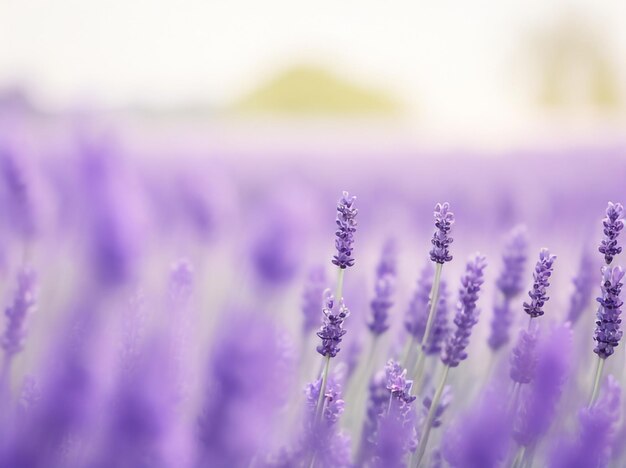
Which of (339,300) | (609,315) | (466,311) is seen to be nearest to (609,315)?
(609,315)

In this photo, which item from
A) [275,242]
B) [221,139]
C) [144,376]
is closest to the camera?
[144,376]

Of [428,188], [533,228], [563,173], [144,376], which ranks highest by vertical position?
[563,173]

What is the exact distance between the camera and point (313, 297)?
3.39 feet

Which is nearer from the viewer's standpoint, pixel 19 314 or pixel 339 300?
pixel 339 300

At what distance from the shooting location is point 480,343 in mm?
1454

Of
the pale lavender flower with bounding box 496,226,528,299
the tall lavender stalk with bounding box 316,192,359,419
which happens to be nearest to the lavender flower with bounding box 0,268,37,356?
the tall lavender stalk with bounding box 316,192,359,419

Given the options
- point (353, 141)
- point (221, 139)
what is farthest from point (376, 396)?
point (353, 141)

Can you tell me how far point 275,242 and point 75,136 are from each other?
1.08ft

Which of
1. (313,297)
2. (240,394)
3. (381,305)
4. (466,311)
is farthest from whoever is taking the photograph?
(313,297)

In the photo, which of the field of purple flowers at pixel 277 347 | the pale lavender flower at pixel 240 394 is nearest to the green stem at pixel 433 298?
the field of purple flowers at pixel 277 347

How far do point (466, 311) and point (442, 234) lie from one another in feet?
0.25

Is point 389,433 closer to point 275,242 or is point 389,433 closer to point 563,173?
point 275,242

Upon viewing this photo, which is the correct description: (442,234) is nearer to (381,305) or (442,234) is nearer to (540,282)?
(540,282)

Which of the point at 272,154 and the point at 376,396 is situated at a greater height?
the point at 272,154
